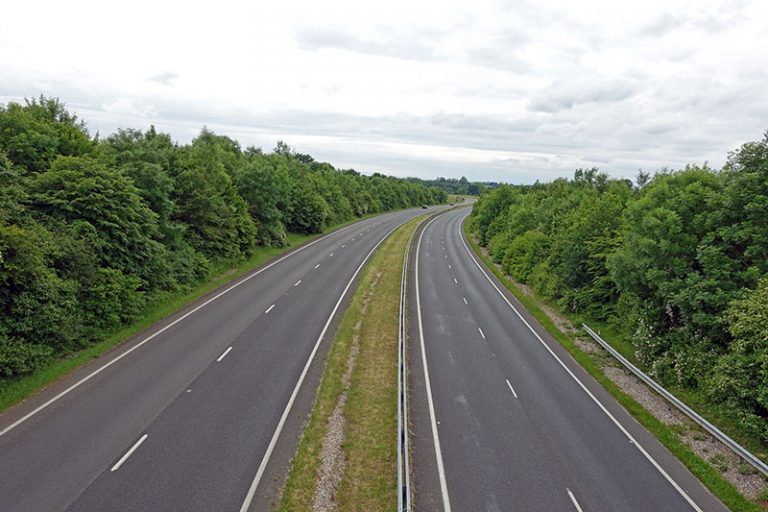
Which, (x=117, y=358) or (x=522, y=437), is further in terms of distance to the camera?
(x=117, y=358)

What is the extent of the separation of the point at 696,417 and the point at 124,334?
2545cm

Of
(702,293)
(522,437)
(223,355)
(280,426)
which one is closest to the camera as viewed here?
(280,426)

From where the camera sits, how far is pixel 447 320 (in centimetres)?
2684

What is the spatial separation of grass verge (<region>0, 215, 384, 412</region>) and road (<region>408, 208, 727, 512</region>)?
47.2ft

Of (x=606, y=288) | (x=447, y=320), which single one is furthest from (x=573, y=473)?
(x=606, y=288)

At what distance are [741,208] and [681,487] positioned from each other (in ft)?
39.1

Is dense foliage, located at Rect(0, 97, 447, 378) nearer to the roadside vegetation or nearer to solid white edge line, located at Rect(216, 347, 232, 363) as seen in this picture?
solid white edge line, located at Rect(216, 347, 232, 363)

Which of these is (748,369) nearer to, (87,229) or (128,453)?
(128,453)

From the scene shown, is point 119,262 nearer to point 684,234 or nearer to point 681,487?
point 681,487

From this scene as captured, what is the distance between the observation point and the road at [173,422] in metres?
11.0

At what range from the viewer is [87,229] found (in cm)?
2145

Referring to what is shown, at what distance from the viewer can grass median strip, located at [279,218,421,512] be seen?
36.5 ft

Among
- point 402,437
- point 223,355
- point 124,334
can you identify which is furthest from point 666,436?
point 124,334

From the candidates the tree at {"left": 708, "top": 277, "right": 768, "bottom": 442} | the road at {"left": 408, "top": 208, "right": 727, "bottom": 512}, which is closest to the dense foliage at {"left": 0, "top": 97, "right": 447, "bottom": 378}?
the road at {"left": 408, "top": 208, "right": 727, "bottom": 512}
